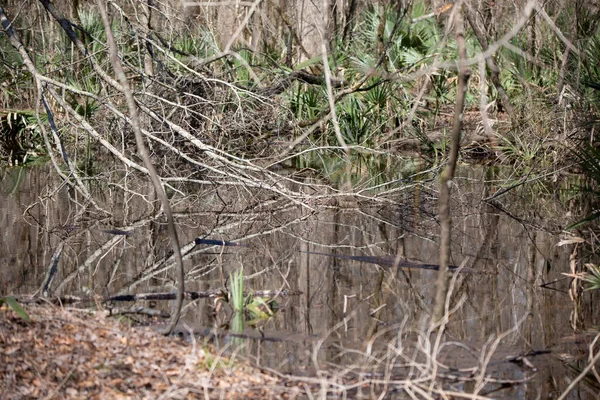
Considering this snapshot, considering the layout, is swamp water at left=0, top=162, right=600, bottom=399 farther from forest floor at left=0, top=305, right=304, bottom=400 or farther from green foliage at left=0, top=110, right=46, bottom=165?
green foliage at left=0, top=110, right=46, bottom=165

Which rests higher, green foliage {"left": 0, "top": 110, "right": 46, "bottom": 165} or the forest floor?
green foliage {"left": 0, "top": 110, "right": 46, "bottom": 165}

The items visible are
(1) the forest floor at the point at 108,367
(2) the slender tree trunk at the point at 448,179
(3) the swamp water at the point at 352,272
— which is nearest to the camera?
(1) the forest floor at the point at 108,367

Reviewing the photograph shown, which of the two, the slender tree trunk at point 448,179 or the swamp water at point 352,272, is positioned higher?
the slender tree trunk at point 448,179

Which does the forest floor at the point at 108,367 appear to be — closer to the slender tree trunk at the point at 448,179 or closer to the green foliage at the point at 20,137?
the slender tree trunk at the point at 448,179

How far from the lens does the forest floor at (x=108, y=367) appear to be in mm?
4363

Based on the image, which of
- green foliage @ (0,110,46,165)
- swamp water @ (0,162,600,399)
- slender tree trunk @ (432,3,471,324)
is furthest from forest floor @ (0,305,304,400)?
green foliage @ (0,110,46,165)

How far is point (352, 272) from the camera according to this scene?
746 cm

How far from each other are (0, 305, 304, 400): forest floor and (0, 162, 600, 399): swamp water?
0.27m

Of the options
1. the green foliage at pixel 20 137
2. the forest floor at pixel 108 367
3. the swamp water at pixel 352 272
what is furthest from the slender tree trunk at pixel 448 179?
the green foliage at pixel 20 137

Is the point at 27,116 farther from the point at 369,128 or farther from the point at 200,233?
the point at 200,233

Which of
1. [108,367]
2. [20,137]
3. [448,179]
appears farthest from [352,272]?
[20,137]

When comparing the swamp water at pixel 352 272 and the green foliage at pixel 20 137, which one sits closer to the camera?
the swamp water at pixel 352 272

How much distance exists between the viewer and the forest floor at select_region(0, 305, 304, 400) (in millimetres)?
4363

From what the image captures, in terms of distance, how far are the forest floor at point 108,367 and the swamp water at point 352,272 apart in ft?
0.89
